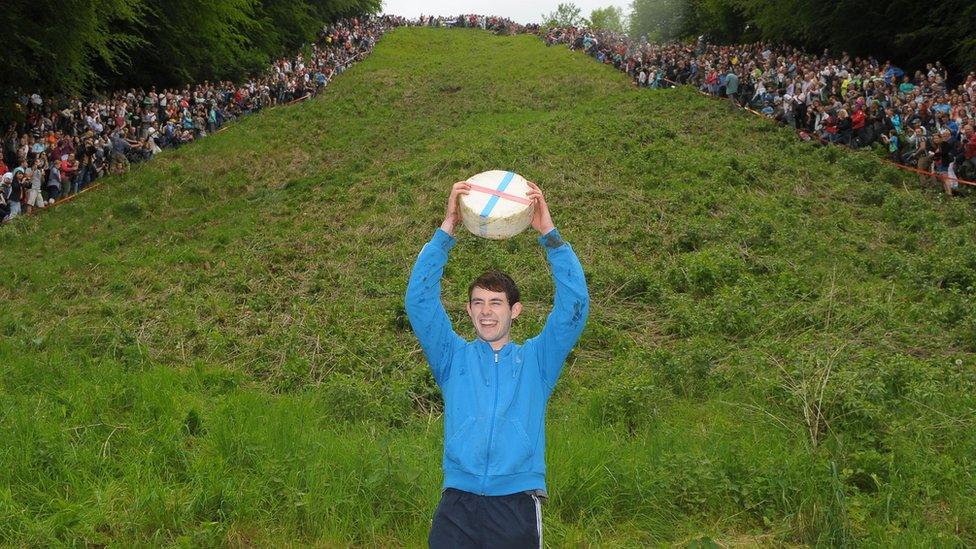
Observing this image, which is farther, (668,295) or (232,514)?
(668,295)

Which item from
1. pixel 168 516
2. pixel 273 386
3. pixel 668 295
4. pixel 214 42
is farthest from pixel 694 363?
Result: pixel 214 42

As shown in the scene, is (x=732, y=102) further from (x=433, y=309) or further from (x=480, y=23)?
(x=480, y=23)

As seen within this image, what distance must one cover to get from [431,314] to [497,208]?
2.13 feet

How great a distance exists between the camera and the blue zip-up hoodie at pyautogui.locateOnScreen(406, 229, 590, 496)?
3748mm

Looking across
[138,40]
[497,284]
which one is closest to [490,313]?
[497,284]

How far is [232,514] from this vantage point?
222 inches

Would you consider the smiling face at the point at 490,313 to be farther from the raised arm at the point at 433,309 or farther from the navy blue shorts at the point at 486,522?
the navy blue shorts at the point at 486,522

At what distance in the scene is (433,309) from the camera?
13.6 feet

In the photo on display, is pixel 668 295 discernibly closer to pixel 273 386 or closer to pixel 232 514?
pixel 273 386

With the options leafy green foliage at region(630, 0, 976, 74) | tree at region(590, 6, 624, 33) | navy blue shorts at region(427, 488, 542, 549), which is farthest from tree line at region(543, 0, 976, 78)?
tree at region(590, 6, 624, 33)

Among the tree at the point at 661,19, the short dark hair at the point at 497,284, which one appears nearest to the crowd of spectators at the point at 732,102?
the short dark hair at the point at 497,284

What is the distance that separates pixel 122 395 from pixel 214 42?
28.3 metres

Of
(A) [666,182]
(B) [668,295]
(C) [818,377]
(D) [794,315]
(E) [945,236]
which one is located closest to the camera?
(C) [818,377]

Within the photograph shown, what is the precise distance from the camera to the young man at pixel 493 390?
3680 mm
